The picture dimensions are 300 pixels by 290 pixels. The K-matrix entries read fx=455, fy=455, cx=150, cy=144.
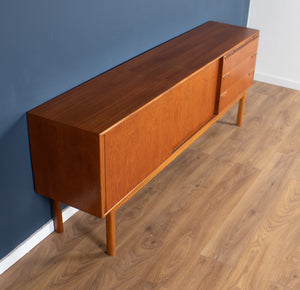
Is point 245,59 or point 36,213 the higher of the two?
point 245,59

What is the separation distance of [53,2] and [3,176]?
31.8 inches

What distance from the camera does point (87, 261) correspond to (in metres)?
2.30

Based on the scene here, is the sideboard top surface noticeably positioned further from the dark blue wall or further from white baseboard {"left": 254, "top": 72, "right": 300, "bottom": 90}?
white baseboard {"left": 254, "top": 72, "right": 300, "bottom": 90}

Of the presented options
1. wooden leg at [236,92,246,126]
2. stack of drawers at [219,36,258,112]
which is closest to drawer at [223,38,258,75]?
stack of drawers at [219,36,258,112]

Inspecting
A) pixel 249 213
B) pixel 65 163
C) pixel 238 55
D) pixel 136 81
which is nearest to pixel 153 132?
pixel 136 81

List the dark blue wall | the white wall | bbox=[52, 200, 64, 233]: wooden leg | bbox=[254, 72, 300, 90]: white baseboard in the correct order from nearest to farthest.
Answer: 1. the dark blue wall
2. bbox=[52, 200, 64, 233]: wooden leg
3. the white wall
4. bbox=[254, 72, 300, 90]: white baseboard

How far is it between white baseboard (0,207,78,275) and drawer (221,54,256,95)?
1.33m

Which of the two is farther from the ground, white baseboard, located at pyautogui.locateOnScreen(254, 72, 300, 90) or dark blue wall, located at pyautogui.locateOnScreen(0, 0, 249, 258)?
dark blue wall, located at pyautogui.locateOnScreen(0, 0, 249, 258)

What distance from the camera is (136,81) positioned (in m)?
2.41

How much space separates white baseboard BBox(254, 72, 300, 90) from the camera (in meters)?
4.34

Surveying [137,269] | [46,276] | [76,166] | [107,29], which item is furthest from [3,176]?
[107,29]

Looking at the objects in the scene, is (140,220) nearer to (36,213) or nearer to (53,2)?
(36,213)

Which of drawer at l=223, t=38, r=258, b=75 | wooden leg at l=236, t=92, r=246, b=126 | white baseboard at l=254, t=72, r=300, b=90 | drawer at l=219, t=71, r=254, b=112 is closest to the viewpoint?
drawer at l=223, t=38, r=258, b=75

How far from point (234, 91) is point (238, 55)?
28 cm
